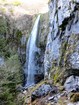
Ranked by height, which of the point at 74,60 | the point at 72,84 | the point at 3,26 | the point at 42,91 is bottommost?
the point at 42,91

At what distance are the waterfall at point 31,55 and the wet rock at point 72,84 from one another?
29.4 feet

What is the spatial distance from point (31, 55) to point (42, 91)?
378 inches

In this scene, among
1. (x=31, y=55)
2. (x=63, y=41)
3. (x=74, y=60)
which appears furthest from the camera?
(x=31, y=55)

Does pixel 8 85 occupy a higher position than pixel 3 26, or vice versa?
pixel 3 26

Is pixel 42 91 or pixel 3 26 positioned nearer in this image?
pixel 42 91

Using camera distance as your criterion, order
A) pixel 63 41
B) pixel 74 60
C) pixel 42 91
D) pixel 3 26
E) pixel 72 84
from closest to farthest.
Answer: pixel 72 84, pixel 74 60, pixel 42 91, pixel 63 41, pixel 3 26

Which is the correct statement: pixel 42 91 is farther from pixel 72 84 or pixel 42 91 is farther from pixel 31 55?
pixel 31 55

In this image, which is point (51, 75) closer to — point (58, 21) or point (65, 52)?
point (65, 52)

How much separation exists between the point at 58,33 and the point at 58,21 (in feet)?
2.43

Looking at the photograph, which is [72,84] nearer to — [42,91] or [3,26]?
[42,91]

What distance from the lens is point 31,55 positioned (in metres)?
23.9

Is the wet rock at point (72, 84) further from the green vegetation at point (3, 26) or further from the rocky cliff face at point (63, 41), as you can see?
the green vegetation at point (3, 26)

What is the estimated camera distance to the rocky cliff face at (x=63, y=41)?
14.5 m

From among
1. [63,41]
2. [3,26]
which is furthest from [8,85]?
[3,26]
